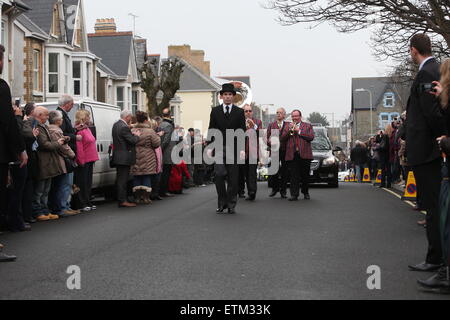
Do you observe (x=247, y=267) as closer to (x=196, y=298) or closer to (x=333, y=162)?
(x=196, y=298)

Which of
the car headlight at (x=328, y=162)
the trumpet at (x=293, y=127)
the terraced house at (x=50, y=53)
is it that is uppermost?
the terraced house at (x=50, y=53)

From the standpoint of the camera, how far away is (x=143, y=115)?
15.4 m

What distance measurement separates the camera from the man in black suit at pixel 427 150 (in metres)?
6.47

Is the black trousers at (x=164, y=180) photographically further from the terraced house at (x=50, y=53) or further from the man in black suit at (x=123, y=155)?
the terraced house at (x=50, y=53)

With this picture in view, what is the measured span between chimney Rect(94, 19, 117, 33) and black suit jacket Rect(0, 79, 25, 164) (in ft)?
158

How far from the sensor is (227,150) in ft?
41.1

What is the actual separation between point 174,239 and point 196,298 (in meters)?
3.44

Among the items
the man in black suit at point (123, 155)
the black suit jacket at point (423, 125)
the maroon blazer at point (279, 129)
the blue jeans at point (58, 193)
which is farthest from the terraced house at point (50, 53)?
the black suit jacket at point (423, 125)

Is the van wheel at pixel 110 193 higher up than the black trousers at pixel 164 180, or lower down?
lower down

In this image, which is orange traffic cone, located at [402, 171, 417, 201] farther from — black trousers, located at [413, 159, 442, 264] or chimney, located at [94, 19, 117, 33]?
chimney, located at [94, 19, 117, 33]

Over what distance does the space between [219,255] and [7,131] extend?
275cm

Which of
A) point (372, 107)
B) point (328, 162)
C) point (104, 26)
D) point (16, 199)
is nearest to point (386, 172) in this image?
point (328, 162)

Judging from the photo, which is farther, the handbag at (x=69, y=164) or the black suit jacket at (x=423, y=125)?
the handbag at (x=69, y=164)

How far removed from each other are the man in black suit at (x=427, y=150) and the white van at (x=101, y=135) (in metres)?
9.27
